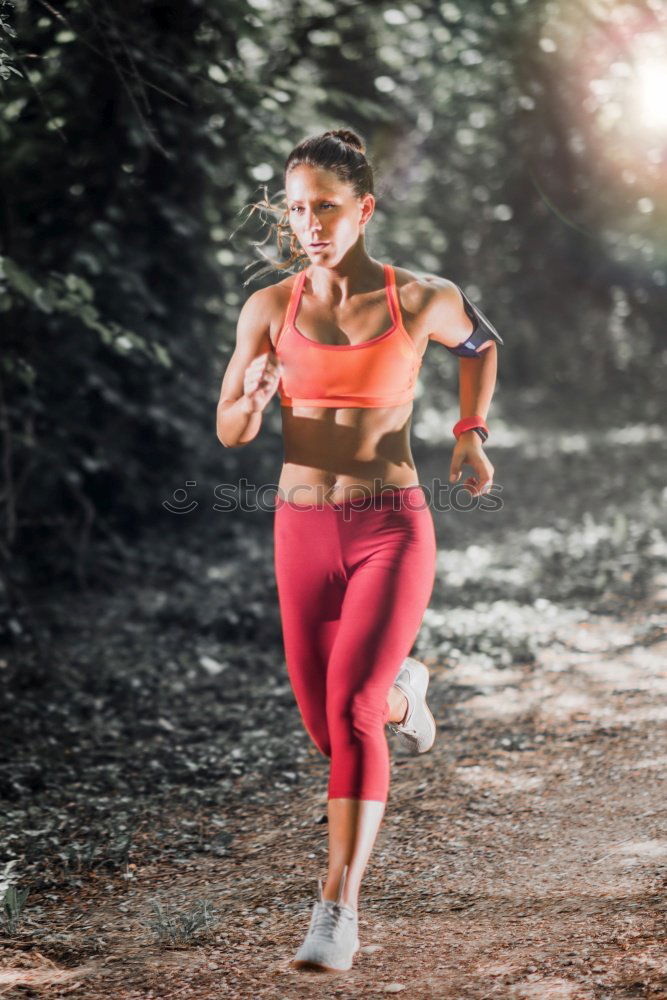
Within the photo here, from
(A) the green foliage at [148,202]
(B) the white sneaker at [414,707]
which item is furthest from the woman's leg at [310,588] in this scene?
(A) the green foliage at [148,202]

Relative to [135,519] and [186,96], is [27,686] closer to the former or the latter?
[135,519]

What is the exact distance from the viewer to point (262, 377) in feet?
9.14

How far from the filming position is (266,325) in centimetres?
308

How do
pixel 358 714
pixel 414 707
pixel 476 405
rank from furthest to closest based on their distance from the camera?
pixel 414 707 → pixel 476 405 → pixel 358 714

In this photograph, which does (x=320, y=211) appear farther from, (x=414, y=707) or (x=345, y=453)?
(x=414, y=707)

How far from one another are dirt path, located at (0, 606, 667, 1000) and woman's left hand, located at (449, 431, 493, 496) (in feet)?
4.41

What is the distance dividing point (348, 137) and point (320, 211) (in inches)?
11.8

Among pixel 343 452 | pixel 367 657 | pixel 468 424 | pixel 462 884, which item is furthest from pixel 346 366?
pixel 462 884

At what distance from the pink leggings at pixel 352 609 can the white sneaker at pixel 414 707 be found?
1.10ft

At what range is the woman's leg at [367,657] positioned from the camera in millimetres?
2861

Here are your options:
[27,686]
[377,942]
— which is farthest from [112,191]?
[377,942]

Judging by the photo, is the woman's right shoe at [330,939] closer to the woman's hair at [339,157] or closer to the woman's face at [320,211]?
the woman's face at [320,211]

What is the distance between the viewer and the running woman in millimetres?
2953

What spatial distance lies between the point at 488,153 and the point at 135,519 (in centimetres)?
1222
